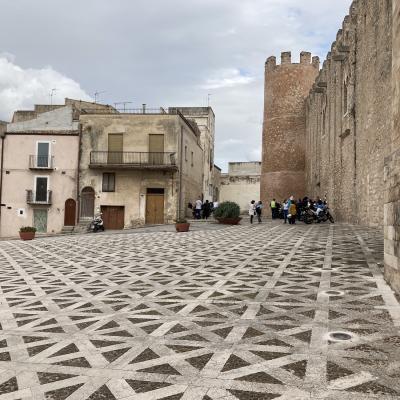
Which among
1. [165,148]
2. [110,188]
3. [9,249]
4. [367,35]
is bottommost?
[9,249]

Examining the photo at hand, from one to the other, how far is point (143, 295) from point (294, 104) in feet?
100

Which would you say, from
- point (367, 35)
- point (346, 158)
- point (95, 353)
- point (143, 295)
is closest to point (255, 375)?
point (95, 353)

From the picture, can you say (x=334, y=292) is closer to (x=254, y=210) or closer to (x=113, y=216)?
(x=254, y=210)

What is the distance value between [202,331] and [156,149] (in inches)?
939

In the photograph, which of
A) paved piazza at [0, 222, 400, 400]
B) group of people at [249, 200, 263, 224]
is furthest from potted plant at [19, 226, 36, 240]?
group of people at [249, 200, 263, 224]

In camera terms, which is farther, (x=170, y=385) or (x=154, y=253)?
(x=154, y=253)

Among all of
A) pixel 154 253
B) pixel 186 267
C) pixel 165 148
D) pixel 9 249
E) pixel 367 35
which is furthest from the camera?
pixel 165 148

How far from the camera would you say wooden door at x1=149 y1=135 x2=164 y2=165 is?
2730 cm

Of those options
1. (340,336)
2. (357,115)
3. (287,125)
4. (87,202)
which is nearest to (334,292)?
(340,336)

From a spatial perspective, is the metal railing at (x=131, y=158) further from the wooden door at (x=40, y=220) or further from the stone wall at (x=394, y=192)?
the stone wall at (x=394, y=192)

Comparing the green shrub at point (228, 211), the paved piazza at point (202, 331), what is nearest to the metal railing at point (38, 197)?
the green shrub at point (228, 211)

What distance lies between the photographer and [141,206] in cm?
2750

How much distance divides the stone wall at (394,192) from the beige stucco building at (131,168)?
70.1ft

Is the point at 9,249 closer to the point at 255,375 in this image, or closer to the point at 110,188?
the point at 255,375
